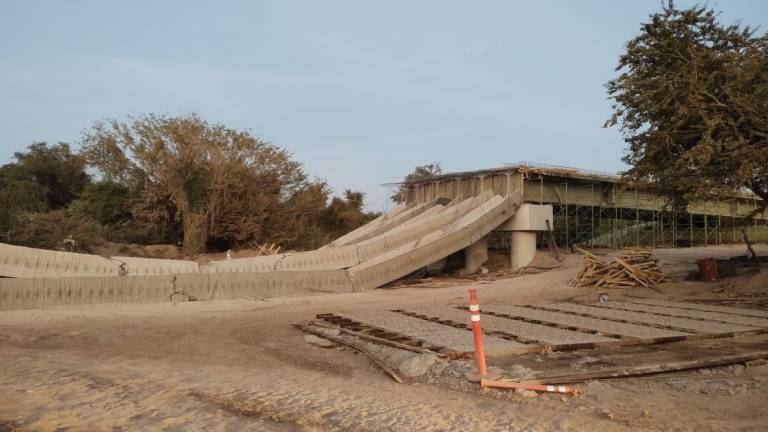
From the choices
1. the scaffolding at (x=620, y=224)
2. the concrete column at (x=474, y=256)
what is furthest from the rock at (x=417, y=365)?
the scaffolding at (x=620, y=224)

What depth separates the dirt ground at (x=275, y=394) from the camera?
525cm

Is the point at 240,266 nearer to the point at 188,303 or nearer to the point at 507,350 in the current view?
the point at 188,303

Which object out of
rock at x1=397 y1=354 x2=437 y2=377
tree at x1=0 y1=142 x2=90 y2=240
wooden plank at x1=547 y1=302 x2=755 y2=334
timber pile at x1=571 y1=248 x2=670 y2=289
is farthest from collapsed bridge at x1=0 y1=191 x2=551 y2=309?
tree at x1=0 y1=142 x2=90 y2=240

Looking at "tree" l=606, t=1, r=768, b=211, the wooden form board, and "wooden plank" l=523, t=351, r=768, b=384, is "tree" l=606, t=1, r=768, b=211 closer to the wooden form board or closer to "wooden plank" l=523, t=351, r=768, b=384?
the wooden form board

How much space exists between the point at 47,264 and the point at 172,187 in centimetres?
1213

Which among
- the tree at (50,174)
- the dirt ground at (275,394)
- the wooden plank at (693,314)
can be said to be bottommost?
the dirt ground at (275,394)

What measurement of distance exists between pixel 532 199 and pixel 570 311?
15.4m

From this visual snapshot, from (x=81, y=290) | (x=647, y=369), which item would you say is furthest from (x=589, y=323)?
(x=81, y=290)

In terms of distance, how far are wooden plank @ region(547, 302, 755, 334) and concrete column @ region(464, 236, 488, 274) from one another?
39.0 feet

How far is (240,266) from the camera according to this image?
19.5 meters

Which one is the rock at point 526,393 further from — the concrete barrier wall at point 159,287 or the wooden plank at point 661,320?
the concrete barrier wall at point 159,287

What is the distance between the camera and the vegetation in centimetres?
2825

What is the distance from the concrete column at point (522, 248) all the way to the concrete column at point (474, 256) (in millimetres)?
1455

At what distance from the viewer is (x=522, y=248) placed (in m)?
27.2
